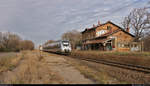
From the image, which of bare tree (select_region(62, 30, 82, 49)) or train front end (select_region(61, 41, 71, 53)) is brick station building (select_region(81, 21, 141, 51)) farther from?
bare tree (select_region(62, 30, 82, 49))

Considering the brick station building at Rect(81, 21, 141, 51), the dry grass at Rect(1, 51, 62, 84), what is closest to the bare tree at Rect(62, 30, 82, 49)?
the brick station building at Rect(81, 21, 141, 51)

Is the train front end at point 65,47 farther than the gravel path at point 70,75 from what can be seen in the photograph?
Yes

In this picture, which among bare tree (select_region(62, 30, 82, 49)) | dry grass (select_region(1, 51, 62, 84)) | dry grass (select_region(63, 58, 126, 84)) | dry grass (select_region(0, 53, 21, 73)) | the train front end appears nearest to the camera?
dry grass (select_region(1, 51, 62, 84))

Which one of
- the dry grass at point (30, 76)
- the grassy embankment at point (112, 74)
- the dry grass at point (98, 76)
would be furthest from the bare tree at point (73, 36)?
the dry grass at point (30, 76)

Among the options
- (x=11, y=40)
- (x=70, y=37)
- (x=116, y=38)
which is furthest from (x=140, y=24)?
(x=11, y=40)

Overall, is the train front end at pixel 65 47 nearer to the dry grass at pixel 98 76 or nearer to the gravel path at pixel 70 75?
the gravel path at pixel 70 75

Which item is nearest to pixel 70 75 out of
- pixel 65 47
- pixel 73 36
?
pixel 65 47

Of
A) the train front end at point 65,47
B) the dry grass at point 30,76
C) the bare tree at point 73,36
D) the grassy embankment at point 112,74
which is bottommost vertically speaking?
the grassy embankment at point 112,74

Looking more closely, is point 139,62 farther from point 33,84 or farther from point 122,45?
point 122,45

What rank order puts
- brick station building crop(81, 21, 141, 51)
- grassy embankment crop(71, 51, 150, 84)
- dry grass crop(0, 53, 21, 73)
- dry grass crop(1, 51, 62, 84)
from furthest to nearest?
1. brick station building crop(81, 21, 141, 51)
2. dry grass crop(0, 53, 21, 73)
3. grassy embankment crop(71, 51, 150, 84)
4. dry grass crop(1, 51, 62, 84)

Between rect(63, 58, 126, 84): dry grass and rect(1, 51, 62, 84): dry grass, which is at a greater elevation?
rect(1, 51, 62, 84): dry grass

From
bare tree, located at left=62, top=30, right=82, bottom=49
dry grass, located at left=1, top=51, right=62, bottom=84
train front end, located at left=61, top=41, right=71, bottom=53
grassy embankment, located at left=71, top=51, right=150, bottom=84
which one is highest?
bare tree, located at left=62, top=30, right=82, bottom=49

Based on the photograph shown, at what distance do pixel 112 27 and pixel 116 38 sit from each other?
991 cm

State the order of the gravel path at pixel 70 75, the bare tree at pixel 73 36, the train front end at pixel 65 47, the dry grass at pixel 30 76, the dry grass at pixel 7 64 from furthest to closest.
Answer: the bare tree at pixel 73 36
the train front end at pixel 65 47
the dry grass at pixel 7 64
the gravel path at pixel 70 75
the dry grass at pixel 30 76
